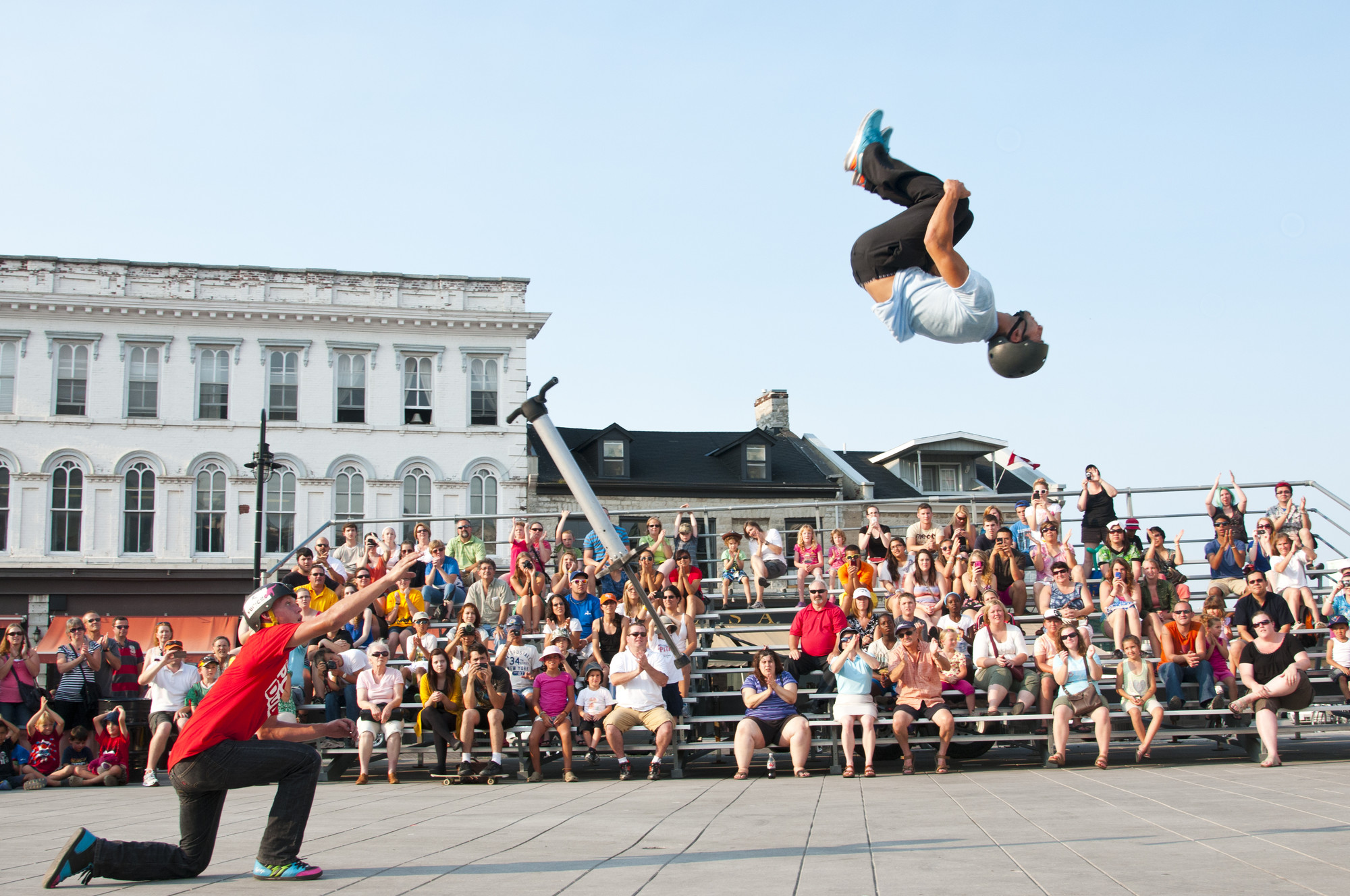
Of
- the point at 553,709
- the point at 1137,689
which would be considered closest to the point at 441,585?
the point at 553,709

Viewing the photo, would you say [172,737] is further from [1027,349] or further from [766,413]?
[766,413]

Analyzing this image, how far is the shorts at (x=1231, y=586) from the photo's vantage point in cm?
1276

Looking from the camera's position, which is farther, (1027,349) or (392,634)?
(392,634)

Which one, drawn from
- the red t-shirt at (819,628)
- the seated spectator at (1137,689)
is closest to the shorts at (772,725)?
the red t-shirt at (819,628)

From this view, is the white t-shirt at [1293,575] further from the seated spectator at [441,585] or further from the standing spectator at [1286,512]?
the seated spectator at [441,585]

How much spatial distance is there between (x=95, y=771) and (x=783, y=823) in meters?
7.91

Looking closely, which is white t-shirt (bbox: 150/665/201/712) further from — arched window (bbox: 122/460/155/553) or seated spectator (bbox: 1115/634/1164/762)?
arched window (bbox: 122/460/155/553)

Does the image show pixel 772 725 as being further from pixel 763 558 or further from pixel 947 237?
pixel 947 237

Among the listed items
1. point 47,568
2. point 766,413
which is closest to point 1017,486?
point 766,413

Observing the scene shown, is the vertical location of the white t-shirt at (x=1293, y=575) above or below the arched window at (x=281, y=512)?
below

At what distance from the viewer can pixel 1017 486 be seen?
123ft

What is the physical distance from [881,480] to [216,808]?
31412mm

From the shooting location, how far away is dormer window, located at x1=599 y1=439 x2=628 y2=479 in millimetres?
32781

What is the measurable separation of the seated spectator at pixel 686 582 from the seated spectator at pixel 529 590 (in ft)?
5.06
